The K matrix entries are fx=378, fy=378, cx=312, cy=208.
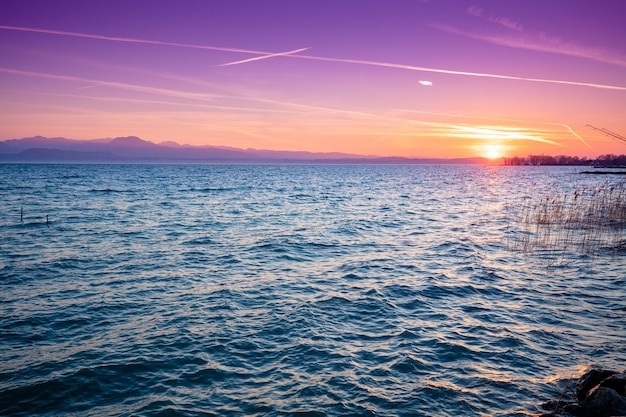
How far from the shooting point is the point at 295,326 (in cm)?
1428

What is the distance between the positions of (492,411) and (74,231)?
115 ft

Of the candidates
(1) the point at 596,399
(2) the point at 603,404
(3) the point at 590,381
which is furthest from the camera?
(3) the point at 590,381

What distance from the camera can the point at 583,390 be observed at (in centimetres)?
939

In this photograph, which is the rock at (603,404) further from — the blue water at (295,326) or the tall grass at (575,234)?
the tall grass at (575,234)

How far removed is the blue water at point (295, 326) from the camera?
9.89 metres

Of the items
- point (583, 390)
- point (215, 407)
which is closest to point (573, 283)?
point (583, 390)

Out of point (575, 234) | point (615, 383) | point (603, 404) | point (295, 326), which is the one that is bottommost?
point (295, 326)

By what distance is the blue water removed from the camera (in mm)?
9891

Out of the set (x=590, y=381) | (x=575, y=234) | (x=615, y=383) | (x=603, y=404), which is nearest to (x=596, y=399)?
(x=603, y=404)

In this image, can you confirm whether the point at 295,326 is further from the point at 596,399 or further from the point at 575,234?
the point at 575,234

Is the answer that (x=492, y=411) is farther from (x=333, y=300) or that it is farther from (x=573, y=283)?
(x=573, y=283)

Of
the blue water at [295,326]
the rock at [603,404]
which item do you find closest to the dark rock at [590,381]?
the rock at [603,404]

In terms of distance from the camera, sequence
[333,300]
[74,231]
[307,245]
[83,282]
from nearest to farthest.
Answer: [333,300] < [83,282] < [307,245] < [74,231]

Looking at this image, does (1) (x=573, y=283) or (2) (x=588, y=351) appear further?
(1) (x=573, y=283)
